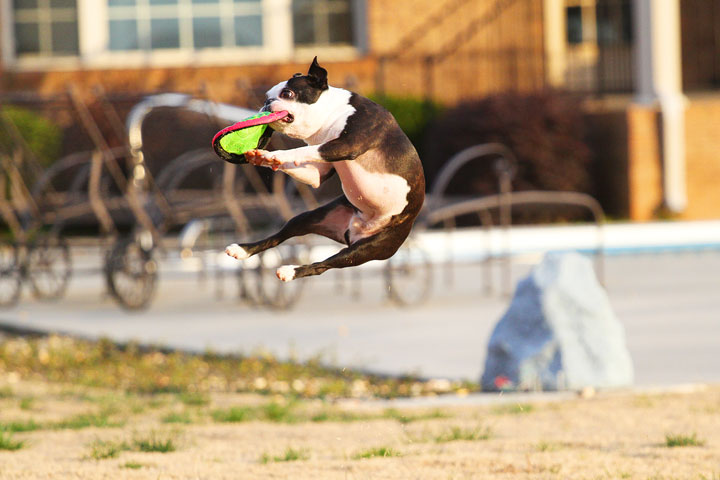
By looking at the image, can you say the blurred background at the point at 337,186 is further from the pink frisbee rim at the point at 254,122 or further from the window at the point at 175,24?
the pink frisbee rim at the point at 254,122

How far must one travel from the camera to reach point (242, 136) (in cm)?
233

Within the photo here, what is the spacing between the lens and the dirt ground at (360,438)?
15.4 feet

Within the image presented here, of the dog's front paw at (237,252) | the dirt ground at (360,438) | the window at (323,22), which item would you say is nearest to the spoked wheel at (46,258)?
the dirt ground at (360,438)

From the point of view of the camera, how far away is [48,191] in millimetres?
11648

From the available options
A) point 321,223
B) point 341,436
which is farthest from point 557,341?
point 321,223

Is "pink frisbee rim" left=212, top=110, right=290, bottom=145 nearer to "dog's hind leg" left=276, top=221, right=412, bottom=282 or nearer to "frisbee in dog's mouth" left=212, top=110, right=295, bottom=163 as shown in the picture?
"frisbee in dog's mouth" left=212, top=110, right=295, bottom=163

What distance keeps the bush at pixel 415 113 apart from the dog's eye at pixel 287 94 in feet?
56.4

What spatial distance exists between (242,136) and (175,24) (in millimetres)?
20195

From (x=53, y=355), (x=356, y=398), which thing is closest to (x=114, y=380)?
(x=53, y=355)

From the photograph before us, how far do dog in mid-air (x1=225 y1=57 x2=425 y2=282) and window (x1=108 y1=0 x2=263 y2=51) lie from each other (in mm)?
19928

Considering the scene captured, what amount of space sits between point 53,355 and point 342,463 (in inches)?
187

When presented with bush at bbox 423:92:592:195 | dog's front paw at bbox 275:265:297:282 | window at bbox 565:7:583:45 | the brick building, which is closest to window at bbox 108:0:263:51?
the brick building

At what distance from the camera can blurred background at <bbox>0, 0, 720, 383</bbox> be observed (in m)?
10.5

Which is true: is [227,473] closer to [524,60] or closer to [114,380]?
[114,380]
